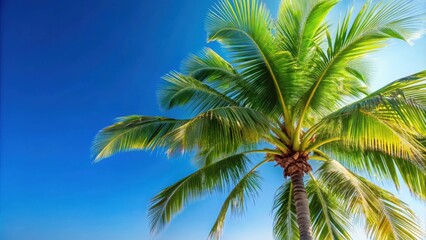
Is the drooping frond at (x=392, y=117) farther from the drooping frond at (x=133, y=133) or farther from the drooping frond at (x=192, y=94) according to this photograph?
the drooping frond at (x=133, y=133)

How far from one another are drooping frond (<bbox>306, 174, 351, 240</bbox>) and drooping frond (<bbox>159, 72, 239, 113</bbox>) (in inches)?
115

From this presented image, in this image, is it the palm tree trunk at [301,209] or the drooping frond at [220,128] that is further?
the palm tree trunk at [301,209]

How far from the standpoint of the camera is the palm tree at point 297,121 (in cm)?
557

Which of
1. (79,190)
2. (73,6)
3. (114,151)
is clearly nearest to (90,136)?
(79,190)

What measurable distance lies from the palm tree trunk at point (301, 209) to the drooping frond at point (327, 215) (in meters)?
1.27

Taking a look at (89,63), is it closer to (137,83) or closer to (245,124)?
(137,83)

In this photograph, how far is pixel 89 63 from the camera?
37.5 feet

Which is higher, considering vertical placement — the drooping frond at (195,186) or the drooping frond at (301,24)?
the drooping frond at (301,24)

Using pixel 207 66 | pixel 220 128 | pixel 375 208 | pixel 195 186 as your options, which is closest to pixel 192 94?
pixel 207 66

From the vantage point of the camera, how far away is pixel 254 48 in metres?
6.82

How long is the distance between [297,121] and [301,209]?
5.79 ft

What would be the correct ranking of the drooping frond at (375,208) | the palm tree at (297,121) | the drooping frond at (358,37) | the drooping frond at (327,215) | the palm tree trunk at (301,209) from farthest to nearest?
the drooping frond at (327,215) → the palm tree trunk at (301,209) → the drooping frond at (375,208) → the drooping frond at (358,37) → the palm tree at (297,121)

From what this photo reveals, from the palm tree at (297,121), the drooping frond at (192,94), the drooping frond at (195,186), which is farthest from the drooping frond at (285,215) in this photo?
the drooping frond at (192,94)

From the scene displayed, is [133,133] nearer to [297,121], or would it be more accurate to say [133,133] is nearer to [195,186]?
[195,186]
